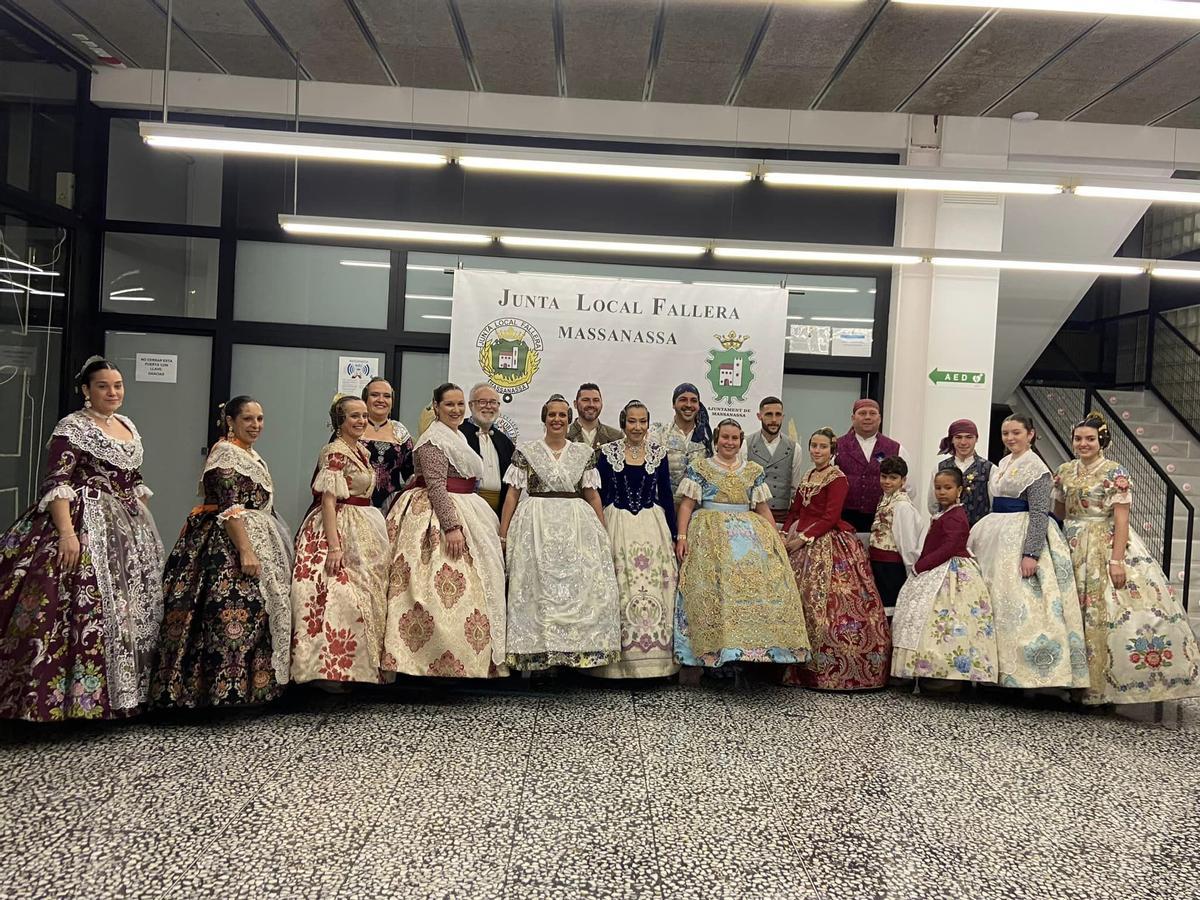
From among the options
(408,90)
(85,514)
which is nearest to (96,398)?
(85,514)

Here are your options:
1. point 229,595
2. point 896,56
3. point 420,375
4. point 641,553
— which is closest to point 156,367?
point 420,375

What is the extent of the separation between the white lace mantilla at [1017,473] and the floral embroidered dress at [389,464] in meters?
3.20

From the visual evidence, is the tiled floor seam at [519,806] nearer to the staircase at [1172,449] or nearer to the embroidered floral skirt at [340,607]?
the embroidered floral skirt at [340,607]

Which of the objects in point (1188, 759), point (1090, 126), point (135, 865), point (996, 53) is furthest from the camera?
point (1090, 126)

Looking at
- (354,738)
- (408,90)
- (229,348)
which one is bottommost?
(354,738)

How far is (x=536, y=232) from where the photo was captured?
16.9 feet

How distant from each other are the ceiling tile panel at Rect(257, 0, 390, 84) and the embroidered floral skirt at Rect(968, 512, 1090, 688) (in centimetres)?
495

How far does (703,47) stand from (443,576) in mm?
3788

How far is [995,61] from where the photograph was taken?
502cm

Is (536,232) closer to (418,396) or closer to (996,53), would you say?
(418,396)

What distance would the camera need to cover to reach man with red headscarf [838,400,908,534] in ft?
15.7

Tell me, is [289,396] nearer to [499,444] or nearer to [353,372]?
[353,372]

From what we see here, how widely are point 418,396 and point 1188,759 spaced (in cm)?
516

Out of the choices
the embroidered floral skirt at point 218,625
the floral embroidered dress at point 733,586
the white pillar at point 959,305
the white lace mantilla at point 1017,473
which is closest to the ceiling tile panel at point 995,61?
the white pillar at point 959,305
